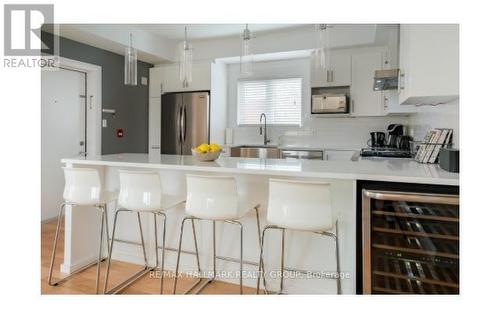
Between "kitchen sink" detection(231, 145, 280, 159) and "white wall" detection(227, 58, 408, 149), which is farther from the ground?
"white wall" detection(227, 58, 408, 149)

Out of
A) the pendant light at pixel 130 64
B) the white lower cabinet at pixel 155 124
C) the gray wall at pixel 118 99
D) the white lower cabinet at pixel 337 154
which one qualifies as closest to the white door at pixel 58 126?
the gray wall at pixel 118 99

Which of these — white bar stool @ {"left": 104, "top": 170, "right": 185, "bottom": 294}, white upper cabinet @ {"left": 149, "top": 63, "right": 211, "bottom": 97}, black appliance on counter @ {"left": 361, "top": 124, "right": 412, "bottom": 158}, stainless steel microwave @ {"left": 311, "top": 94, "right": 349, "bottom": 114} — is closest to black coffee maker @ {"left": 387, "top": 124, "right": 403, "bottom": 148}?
black appliance on counter @ {"left": 361, "top": 124, "right": 412, "bottom": 158}

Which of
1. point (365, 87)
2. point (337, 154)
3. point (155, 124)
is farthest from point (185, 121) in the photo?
point (365, 87)

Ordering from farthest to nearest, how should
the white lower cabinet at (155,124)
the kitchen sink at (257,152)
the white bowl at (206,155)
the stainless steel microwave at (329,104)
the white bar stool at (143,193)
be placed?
Result: the white lower cabinet at (155,124) → the kitchen sink at (257,152) → the stainless steel microwave at (329,104) → the white bowl at (206,155) → the white bar stool at (143,193)

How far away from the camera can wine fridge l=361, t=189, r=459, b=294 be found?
5.99ft

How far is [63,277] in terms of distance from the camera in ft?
8.70

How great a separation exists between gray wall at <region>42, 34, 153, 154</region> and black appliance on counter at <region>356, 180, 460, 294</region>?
3.92 m

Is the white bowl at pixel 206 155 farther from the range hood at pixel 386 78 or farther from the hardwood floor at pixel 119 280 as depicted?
the range hood at pixel 386 78

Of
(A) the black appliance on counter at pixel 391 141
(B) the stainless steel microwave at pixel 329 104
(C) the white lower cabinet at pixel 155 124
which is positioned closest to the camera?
(A) the black appliance on counter at pixel 391 141

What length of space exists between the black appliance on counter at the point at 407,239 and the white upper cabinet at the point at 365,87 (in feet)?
8.70

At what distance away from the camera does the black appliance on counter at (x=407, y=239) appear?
1.81m

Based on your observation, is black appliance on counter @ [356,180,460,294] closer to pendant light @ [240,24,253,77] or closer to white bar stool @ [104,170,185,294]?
white bar stool @ [104,170,185,294]
